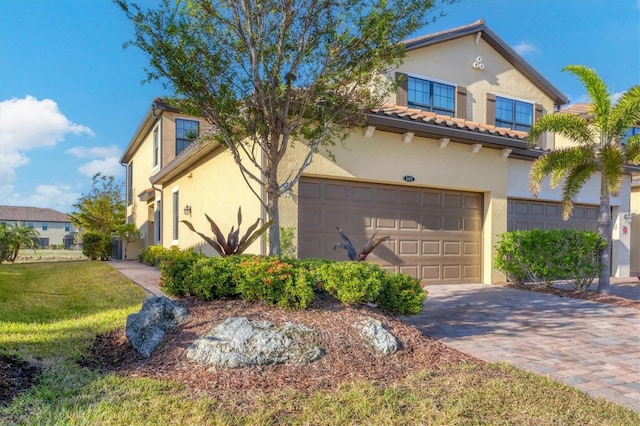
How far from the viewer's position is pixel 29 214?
62.0m

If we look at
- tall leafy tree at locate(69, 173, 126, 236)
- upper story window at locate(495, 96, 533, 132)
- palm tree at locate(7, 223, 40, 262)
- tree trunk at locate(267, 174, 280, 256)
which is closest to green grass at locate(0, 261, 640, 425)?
tree trunk at locate(267, 174, 280, 256)

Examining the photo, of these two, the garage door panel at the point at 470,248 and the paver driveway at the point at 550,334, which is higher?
the garage door panel at the point at 470,248

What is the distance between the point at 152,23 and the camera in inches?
220

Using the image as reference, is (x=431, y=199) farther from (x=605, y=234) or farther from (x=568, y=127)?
(x=605, y=234)

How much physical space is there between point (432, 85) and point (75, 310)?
11.3m

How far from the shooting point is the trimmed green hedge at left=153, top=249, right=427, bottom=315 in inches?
204

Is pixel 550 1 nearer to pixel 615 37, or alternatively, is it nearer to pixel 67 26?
pixel 615 37

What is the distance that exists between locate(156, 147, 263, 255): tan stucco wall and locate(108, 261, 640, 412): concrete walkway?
235 centimetres

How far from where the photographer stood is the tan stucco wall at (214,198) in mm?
9641

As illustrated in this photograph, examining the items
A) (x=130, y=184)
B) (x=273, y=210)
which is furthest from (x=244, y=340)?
(x=130, y=184)

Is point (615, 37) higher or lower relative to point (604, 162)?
higher

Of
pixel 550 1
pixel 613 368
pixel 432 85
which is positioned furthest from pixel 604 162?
pixel 613 368

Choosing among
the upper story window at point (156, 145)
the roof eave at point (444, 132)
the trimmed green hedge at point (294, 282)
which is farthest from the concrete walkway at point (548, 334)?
the upper story window at point (156, 145)

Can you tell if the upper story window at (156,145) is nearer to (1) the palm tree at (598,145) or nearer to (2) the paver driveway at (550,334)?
(2) the paver driveway at (550,334)
